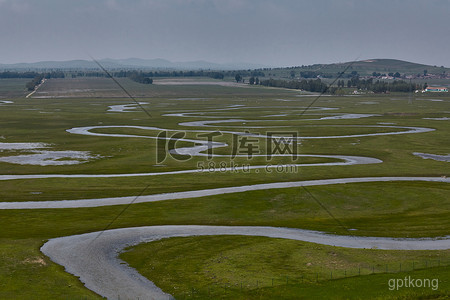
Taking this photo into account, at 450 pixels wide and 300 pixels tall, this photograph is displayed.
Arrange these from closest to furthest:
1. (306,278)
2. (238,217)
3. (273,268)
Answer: (306,278) → (273,268) → (238,217)

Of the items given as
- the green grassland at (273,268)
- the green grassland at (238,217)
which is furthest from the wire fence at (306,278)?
the green grassland at (238,217)

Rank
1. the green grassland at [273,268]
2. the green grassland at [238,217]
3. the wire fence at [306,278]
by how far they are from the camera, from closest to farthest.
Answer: the green grassland at [273,268], the wire fence at [306,278], the green grassland at [238,217]

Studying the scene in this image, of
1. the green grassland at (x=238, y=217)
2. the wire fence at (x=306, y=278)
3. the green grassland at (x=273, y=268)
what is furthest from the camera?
the green grassland at (x=238, y=217)

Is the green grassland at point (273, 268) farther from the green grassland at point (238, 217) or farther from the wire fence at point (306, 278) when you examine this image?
the green grassland at point (238, 217)

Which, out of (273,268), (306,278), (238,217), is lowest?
(238,217)

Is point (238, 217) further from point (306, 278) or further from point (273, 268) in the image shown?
point (306, 278)

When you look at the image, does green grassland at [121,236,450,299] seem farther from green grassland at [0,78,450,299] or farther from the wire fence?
green grassland at [0,78,450,299]

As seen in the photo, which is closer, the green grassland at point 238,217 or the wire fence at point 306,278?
the wire fence at point 306,278

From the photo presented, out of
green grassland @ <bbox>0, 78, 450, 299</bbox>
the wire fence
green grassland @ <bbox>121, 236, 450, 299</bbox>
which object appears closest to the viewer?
green grassland @ <bbox>121, 236, 450, 299</bbox>

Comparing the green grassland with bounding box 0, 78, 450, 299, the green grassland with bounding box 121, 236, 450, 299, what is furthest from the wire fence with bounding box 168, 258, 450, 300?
the green grassland with bounding box 0, 78, 450, 299

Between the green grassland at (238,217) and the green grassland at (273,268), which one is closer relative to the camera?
the green grassland at (273,268)

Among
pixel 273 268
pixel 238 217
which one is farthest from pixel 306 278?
pixel 238 217

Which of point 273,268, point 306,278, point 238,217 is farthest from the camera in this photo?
point 238,217
